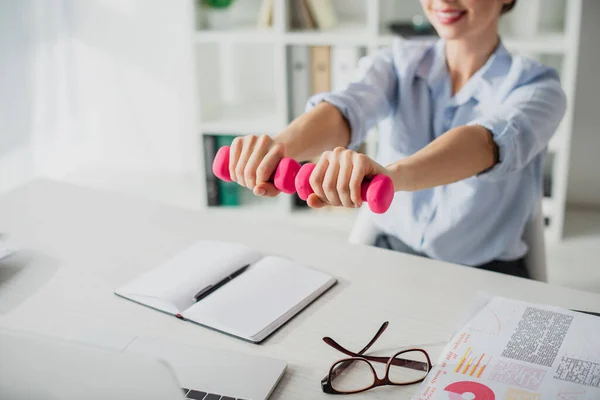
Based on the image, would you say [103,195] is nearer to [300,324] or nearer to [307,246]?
[307,246]

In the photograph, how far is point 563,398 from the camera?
0.88 m

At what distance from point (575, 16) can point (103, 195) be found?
1820 millimetres

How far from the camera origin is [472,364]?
96cm

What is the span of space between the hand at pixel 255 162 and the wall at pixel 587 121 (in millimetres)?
2141

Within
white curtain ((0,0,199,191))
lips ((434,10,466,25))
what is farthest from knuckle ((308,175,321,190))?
white curtain ((0,0,199,191))

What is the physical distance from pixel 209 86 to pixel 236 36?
366 mm

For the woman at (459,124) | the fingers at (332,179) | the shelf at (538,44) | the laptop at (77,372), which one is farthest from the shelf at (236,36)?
the laptop at (77,372)

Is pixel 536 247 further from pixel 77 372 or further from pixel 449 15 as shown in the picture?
pixel 77 372

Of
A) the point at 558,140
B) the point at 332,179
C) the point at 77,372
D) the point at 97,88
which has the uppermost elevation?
the point at 332,179

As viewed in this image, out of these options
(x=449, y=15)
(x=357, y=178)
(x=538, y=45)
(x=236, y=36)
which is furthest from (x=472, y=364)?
(x=236, y=36)

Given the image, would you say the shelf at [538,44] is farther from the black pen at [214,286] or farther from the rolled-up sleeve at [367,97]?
the black pen at [214,286]

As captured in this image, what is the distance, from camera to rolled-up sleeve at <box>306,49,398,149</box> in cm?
149

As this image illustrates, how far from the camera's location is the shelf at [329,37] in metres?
2.75

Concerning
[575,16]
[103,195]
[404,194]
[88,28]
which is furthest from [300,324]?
[88,28]
